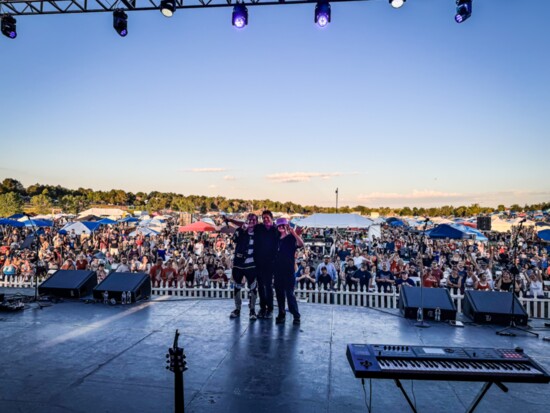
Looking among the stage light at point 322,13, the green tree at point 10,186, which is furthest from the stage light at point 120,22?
the green tree at point 10,186

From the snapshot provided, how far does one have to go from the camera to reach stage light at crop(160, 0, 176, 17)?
7754 mm

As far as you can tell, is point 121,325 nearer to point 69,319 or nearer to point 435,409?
point 69,319

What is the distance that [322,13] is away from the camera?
7.74 meters

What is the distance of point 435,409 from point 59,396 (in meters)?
3.57

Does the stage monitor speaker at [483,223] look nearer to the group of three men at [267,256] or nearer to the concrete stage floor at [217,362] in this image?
the concrete stage floor at [217,362]

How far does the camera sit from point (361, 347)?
3271mm

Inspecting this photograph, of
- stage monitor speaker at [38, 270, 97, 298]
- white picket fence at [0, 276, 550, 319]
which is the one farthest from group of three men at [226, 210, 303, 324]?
stage monitor speaker at [38, 270, 97, 298]

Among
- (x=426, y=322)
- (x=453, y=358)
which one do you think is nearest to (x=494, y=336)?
(x=426, y=322)

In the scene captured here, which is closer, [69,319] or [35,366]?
[35,366]

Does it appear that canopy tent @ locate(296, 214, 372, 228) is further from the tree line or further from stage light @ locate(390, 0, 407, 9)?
the tree line

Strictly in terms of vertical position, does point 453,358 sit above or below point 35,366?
above

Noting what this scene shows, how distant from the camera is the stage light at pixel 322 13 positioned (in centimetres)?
772

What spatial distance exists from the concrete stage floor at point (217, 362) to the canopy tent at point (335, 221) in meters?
9.37

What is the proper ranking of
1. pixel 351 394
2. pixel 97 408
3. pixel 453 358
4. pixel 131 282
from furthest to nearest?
1. pixel 131 282
2. pixel 351 394
3. pixel 97 408
4. pixel 453 358
